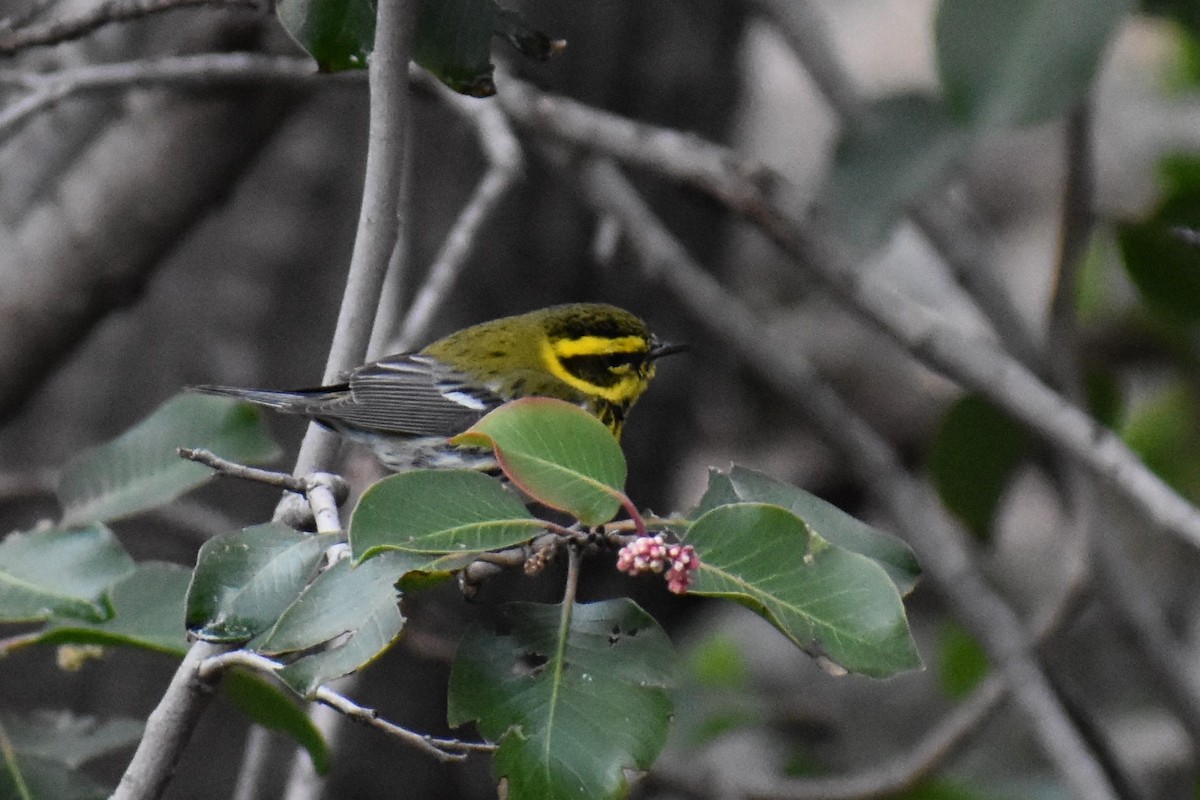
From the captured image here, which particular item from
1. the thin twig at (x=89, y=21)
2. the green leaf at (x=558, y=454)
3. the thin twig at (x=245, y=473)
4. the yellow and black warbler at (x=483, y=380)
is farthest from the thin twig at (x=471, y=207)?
the green leaf at (x=558, y=454)

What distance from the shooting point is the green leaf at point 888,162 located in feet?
9.87

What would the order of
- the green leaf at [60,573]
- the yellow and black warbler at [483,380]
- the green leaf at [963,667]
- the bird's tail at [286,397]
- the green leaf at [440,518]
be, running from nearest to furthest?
the green leaf at [440,518] < the green leaf at [60,573] < the bird's tail at [286,397] < the yellow and black warbler at [483,380] < the green leaf at [963,667]

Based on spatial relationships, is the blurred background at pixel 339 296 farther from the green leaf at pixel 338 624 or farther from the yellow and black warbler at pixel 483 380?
the green leaf at pixel 338 624

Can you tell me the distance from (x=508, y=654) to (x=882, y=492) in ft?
7.41

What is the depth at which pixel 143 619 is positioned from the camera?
2047 millimetres

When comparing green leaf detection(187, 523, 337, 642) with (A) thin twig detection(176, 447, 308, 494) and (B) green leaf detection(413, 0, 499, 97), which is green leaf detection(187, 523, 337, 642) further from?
(B) green leaf detection(413, 0, 499, 97)

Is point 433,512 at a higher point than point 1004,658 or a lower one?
higher

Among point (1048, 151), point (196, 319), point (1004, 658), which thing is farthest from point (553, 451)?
point (1048, 151)

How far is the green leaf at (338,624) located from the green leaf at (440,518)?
66 mm

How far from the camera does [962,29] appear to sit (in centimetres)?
277

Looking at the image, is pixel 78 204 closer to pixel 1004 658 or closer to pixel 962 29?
pixel 962 29

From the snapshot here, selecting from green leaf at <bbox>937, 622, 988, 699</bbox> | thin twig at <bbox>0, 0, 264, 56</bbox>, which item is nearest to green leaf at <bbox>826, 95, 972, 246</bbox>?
thin twig at <bbox>0, 0, 264, 56</bbox>

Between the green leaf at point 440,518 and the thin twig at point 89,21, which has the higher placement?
the thin twig at point 89,21

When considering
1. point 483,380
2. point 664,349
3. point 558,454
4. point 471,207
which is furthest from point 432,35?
point 483,380
